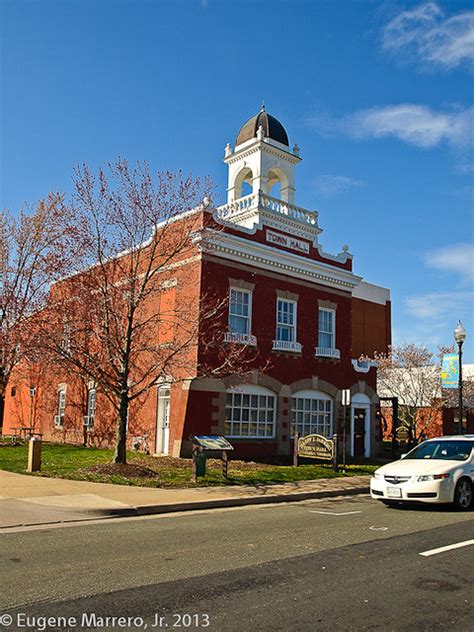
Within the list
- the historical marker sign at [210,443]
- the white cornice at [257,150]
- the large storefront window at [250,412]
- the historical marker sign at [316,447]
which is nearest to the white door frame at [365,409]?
the large storefront window at [250,412]

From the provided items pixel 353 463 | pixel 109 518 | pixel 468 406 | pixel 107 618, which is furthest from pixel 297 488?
pixel 468 406

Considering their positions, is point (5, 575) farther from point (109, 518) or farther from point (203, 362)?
point (203, 362)

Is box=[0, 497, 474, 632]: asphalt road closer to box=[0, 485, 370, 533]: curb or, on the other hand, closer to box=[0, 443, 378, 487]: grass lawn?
box=[0, 485, 370, 533]: curb

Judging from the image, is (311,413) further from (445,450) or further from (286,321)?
(445,450)

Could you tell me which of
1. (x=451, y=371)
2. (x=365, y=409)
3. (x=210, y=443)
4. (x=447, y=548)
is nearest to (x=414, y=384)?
(x=365, y=409)

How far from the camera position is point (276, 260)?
2473 centimetres

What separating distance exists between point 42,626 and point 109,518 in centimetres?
Answer: 617

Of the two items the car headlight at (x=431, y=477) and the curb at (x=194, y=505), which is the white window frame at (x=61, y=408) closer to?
the curb at (x=194, y=505)

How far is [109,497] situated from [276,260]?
1393 centimetres

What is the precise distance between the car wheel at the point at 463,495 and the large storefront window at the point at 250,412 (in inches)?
433

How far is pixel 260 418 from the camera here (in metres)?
23.7

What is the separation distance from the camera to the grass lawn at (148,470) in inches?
620

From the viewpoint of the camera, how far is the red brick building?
866 inches

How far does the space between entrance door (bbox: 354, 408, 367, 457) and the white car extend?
14.8 m
